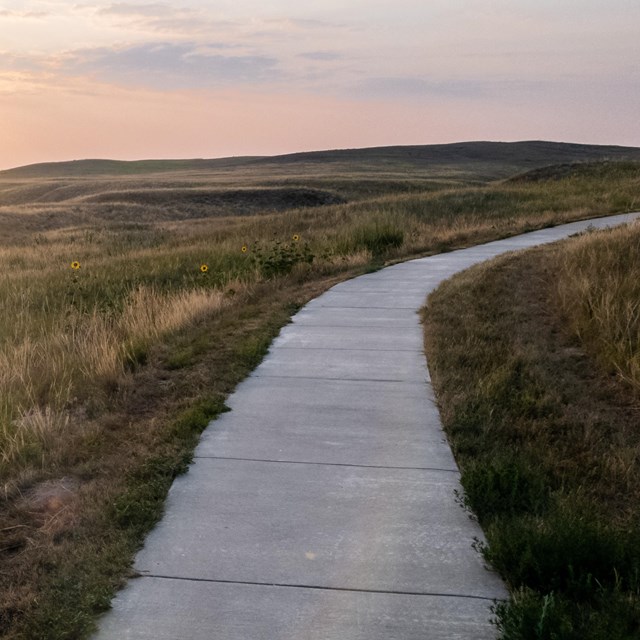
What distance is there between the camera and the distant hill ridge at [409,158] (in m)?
110

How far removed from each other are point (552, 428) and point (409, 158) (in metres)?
113

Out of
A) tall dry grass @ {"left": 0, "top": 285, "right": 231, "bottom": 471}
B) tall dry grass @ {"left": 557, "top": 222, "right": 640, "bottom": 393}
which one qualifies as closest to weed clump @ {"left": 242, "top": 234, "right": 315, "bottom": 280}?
tall dry grass @ {"left": 0, "top": 285, "right": 231, "bottom": 471}

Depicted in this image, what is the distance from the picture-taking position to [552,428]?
17.8 feet

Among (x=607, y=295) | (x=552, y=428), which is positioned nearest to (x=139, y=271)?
(x=607, y=295)

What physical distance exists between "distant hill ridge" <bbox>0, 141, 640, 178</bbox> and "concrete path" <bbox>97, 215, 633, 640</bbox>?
321 ft

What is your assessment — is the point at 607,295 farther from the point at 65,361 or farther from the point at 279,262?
the point at 65,361

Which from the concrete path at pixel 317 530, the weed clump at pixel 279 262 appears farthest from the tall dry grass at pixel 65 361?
the weed clump at pixel 279 262

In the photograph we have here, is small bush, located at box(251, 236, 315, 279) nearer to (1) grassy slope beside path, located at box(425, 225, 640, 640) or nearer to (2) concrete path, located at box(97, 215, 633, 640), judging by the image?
(1) grassy slope beside path, located at box(425, 225, 640, 640)

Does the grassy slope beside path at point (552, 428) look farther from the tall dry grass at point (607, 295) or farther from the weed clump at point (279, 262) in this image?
the weed clump at point (279, 262)

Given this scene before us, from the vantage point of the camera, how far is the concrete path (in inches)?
126

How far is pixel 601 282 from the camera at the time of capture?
944 centimetres

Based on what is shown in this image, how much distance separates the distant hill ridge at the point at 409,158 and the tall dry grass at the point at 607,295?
91.5 metres

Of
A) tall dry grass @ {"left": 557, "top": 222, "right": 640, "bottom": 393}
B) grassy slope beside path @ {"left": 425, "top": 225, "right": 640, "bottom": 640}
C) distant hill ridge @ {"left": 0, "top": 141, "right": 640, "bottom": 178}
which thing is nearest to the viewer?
grassy slope beside path @ {"left": 425, "top": 225, "right": 640, "bottom": 640}

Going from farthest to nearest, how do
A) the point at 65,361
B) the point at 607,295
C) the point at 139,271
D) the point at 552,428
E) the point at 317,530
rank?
the point at 139,271
the point at 607,295
the point at 65,361
the point at 552,428
the point at 317,530
